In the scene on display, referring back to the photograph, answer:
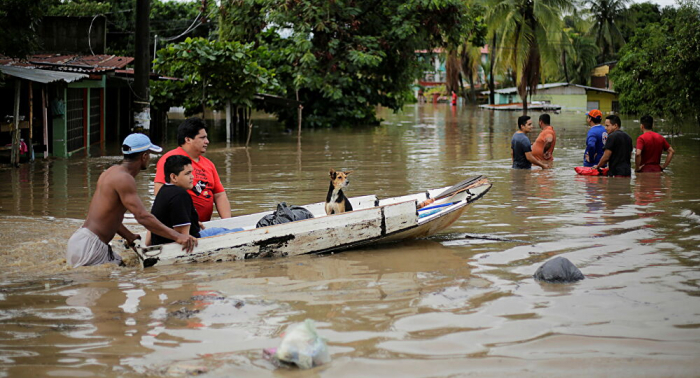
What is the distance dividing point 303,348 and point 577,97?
194 feet

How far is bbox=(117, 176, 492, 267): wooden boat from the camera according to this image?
722 centimetres

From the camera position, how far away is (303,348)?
177 inches

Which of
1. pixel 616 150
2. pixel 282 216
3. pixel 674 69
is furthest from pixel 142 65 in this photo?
pixel 674 69

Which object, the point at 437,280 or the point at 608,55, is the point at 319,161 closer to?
the point at 437,280

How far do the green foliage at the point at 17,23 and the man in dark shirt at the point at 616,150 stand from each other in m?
9.86

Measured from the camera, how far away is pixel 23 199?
11.7 m

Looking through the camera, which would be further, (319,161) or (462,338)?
(319,161)

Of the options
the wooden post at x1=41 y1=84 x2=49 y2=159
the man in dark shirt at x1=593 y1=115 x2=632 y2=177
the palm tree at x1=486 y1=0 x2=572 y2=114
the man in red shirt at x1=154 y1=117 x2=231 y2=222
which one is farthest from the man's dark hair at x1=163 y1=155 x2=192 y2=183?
the palm tree at x1=486 y1=0 x2=572 y2=114

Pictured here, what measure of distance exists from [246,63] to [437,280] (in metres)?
16.6

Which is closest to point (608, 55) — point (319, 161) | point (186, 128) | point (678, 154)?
point (678, 154)

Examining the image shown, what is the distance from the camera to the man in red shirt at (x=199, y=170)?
733 centimetres

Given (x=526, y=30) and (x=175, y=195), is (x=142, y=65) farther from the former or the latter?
(x=526, y=30)

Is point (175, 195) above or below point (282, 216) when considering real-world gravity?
above

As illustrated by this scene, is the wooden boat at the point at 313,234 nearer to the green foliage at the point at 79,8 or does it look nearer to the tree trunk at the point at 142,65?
the tree trunk at the point at 142,65
